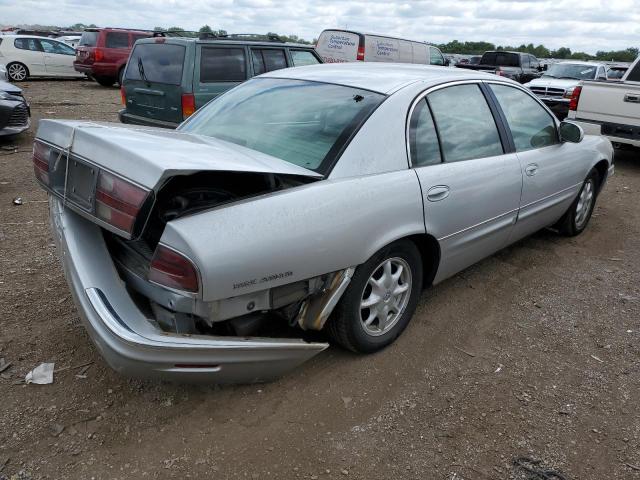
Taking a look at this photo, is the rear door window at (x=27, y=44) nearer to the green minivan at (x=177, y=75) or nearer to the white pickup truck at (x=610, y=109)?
the green minivan at (x=177, y=75)

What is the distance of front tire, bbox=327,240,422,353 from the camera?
2684mm

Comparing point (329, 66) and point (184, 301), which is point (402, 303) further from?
point (329, 66)

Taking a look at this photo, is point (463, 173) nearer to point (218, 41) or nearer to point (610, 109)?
point (218, 41)

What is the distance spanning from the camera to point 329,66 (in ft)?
11.8

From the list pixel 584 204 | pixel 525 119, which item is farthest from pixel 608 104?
pixel 525 119

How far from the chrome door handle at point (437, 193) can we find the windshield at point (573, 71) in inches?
520

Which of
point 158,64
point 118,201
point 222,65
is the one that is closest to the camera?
point 118,201

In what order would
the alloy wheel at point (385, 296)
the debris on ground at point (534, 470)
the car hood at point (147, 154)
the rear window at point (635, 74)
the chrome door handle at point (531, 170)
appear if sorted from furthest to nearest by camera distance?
1. the rear window at point (635, 74)
2. the chrome door handle at point (531, 170)
3. the alloy wheel at point (385, 296)
4. the debris on ground at point (534, 470)
5. the car hood at point (147, 154)

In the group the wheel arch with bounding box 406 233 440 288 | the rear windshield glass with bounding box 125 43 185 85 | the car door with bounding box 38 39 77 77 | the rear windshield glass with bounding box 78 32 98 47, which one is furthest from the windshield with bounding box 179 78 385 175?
the car door with bounding box 38 39 77 77

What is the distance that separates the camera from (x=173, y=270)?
2.04m

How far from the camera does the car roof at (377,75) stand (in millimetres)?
3057

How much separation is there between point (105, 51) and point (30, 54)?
268 centimetres

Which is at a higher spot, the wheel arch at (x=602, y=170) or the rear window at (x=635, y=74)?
the rear window at (x=635, y=74)

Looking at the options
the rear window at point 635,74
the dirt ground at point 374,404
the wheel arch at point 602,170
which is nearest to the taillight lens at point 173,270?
the dirt ground at point 374,404
